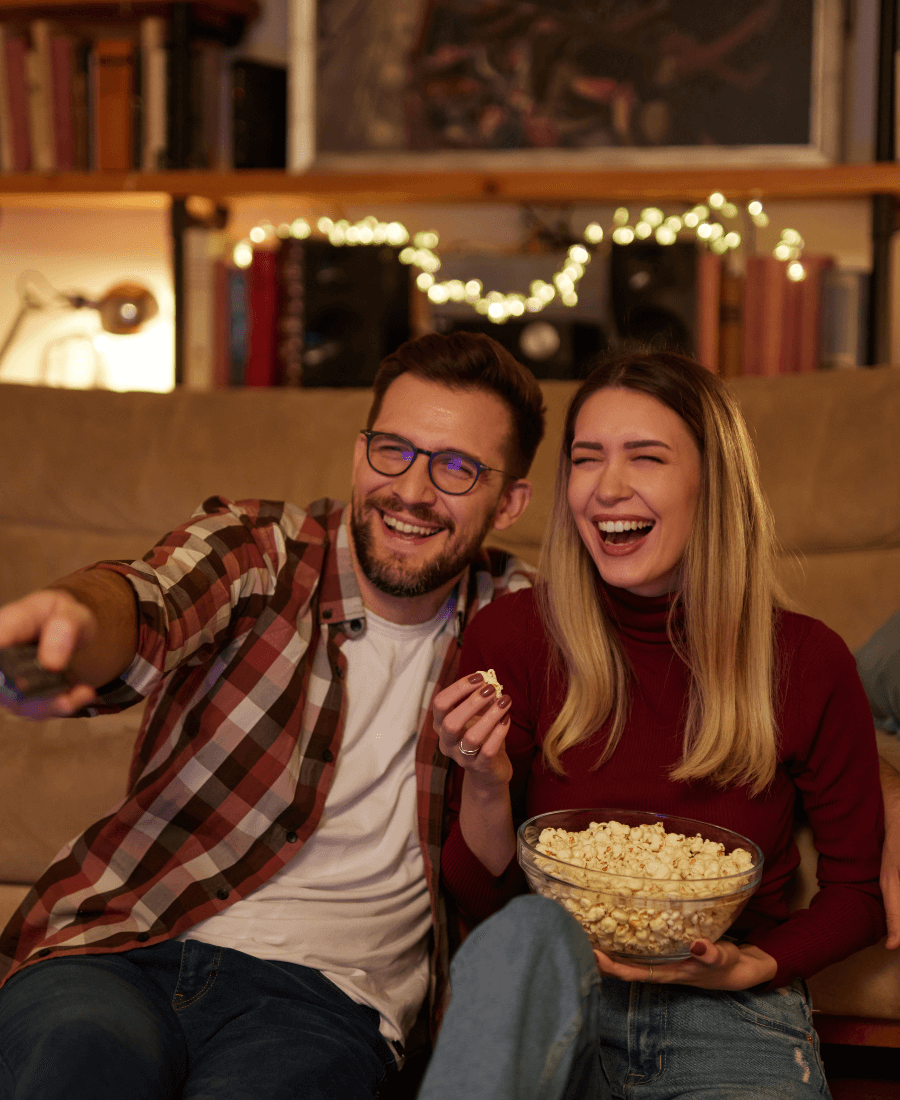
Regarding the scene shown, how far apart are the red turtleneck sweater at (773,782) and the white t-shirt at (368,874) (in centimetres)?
8

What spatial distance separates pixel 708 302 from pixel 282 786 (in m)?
1.97

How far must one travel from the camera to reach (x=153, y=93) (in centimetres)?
288

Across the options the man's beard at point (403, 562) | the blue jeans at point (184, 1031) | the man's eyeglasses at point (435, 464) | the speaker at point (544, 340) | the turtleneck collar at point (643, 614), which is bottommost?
the blue jeans at point (184, 1031)

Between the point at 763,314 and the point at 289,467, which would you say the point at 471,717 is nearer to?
the point at 289,467

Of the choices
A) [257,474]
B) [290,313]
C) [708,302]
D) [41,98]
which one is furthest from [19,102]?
[708,302]

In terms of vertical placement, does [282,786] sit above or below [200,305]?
below

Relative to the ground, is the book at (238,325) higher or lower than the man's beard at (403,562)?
higher

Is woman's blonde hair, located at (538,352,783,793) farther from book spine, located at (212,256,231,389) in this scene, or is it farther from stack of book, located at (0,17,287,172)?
stack of book, located at (0,17,287,172)

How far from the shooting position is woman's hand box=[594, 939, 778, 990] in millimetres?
973

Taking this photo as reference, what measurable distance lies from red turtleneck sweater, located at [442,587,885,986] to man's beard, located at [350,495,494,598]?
16cm

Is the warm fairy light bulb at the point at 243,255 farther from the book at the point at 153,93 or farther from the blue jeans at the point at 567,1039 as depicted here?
the blue jeans at the point at 567,1039

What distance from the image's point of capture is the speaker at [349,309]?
2809mm

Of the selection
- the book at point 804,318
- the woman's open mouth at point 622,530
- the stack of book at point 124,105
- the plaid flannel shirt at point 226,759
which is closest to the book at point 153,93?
the stack of book at point 124,105

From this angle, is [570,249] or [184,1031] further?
[570,249]
